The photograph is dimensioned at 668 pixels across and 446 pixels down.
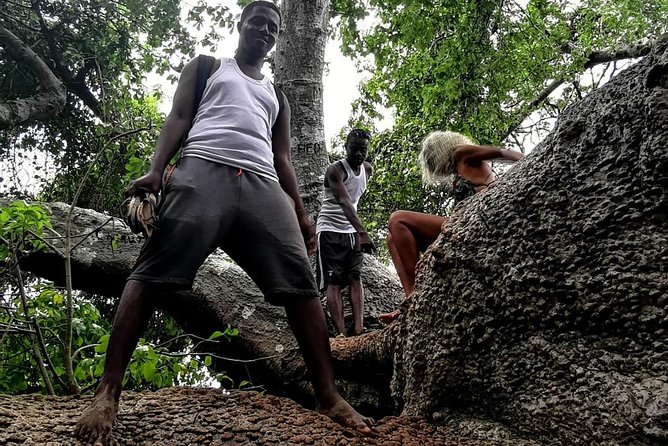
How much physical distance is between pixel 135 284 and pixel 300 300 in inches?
25.0

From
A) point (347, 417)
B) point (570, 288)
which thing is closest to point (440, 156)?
point (570, 288)

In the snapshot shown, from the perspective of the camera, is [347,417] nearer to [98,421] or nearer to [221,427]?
[221,427]

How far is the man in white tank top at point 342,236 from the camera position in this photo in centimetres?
395

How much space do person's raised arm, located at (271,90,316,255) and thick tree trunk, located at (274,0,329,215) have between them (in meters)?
1.63

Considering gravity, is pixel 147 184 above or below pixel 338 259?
below

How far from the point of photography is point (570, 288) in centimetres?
177

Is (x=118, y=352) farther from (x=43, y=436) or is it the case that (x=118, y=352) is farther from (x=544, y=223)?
(x=544, y=223)

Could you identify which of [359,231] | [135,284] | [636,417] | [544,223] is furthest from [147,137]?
[636,417]

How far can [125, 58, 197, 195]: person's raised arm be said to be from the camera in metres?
2.24

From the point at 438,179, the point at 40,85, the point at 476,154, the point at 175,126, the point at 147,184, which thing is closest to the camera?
the point at 147,184

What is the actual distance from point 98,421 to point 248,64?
167 centimetres

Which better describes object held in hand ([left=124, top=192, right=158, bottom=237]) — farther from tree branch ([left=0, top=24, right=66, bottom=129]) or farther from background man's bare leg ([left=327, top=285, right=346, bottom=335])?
tree branch ([left=0, top=24, right=66, bottom=129])

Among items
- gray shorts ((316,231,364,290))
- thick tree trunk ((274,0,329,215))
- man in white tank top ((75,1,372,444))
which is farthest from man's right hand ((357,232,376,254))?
man in white tank top ((75,1,372,444))

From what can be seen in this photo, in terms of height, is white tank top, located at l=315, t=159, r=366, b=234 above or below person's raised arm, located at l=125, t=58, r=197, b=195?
above
